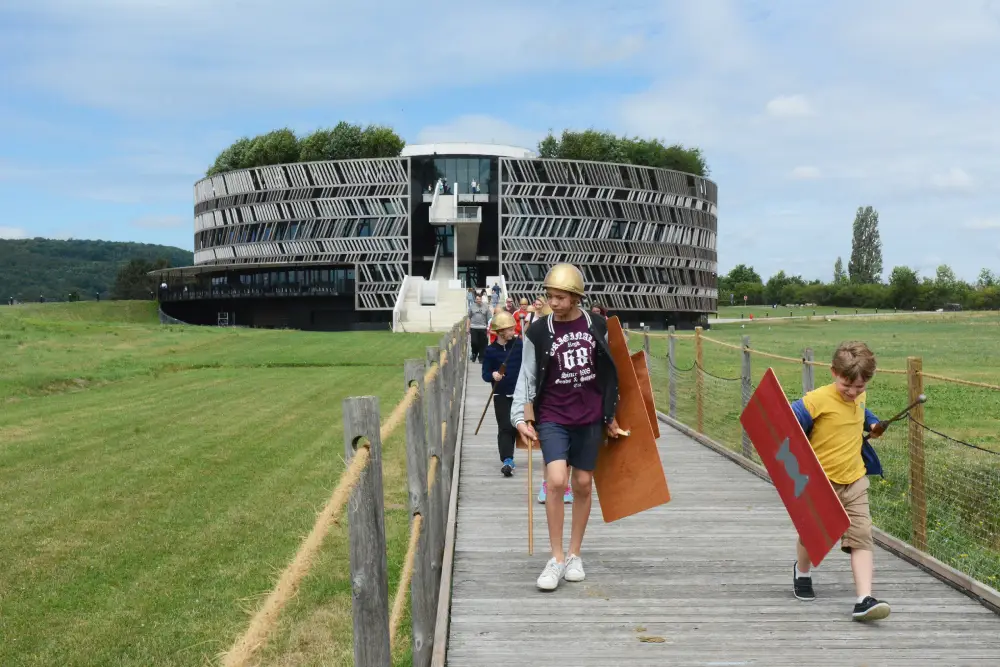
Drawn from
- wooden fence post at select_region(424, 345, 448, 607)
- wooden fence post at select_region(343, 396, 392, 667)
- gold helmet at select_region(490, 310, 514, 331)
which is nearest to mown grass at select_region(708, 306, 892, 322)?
gold helmet at select_region(490, 310, 514, 331)

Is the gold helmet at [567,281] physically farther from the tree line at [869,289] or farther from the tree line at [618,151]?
the tree line at [869,289]

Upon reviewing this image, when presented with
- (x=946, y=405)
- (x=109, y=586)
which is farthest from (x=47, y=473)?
(x=946, y=405)

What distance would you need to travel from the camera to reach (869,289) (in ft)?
480

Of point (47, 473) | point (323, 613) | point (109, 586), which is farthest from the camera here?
point (47, 473)

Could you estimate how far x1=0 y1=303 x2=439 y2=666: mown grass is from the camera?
5965 millimetres

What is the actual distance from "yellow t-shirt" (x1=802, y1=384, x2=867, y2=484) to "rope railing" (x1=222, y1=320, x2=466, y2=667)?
7.12 ft

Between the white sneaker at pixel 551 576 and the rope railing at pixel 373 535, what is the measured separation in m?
0.63

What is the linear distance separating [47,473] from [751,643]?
946cm

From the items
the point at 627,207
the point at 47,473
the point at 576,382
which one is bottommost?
the point at 47,473

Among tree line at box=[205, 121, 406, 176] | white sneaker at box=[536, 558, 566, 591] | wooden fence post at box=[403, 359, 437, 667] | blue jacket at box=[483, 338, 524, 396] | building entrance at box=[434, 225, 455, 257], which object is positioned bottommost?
white sneaker at box=[536, 558, 566, 591]

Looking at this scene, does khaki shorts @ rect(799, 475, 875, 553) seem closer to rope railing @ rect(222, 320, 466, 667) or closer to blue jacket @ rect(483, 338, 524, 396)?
rope railing @ rect(222, 320, 466, 667)

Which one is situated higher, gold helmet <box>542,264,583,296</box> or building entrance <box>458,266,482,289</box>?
building entrance <box>458,266,482,289</box>

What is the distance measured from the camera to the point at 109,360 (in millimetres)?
28703

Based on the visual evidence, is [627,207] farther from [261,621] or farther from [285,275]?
[261,621]
